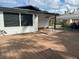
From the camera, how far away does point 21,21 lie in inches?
609

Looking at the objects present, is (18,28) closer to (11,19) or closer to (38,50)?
(11,19)

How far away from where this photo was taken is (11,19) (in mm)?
14656

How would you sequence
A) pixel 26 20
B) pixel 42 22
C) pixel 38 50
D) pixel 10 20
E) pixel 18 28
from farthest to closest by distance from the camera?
pixel 42 22 → pixel 26 20 → pixel 18 28 → pixel 10 20 → pixel 38 50

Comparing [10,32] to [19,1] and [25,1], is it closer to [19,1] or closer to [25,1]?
[25,1]

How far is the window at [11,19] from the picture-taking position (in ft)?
46.8

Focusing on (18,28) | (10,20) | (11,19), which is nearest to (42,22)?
(18,28)

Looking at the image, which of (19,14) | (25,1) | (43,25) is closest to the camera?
(19,14)

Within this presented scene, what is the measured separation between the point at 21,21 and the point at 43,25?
764cm

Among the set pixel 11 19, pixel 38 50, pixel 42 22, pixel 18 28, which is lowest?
pixel 38 50

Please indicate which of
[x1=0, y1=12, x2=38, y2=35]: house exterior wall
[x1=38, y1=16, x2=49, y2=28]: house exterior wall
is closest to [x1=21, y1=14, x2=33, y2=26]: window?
[x1=0, y1=12, x2=38, y2=35]: house exterior wall

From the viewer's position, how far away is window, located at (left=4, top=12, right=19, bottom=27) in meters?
14.3

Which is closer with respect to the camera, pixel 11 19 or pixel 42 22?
pixel 11 19

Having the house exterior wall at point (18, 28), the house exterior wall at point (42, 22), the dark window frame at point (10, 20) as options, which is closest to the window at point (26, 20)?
the house exterior wall at point (18, 28)

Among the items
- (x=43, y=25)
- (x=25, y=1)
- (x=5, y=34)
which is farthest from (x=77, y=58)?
(x=25, y=1)
